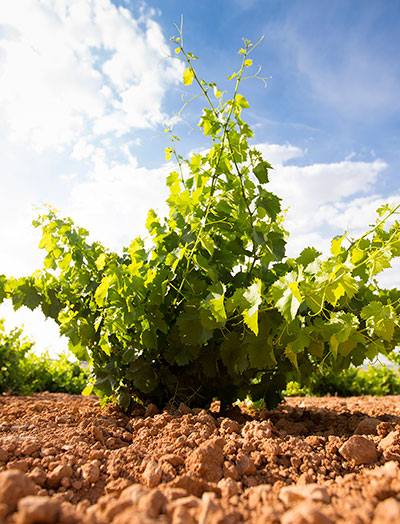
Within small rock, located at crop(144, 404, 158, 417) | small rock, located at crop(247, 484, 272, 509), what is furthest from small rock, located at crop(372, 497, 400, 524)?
small rock, located at crop(144, 404, 158, 417)

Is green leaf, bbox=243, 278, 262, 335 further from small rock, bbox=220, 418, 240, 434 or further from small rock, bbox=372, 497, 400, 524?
small rock, bbox=372, 497, 400, 524

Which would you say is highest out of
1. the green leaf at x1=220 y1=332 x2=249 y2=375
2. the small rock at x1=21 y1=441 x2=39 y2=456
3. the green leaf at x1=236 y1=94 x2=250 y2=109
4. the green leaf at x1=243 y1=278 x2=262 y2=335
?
the green leaf at x1=236 y1=94 x2=250 y2=109

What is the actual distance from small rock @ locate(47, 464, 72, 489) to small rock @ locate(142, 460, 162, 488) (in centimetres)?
32

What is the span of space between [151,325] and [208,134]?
1.27 metres

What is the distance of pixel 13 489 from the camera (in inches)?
56.5

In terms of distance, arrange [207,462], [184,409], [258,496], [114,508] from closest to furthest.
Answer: [114,508] < [258,496] < [207,462] < [184,409]

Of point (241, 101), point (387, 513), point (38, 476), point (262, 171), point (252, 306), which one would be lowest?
point (38, 476)

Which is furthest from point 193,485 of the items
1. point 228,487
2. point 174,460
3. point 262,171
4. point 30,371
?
point 30,371

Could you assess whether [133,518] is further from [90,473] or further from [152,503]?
[90,473]

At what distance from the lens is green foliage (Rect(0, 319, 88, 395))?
676cm

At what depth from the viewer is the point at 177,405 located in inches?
127

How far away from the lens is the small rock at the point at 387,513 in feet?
4.01

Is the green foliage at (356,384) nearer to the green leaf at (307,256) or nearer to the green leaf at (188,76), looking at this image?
the green leaf at (307,256)

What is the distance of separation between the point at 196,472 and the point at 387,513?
0.80m
